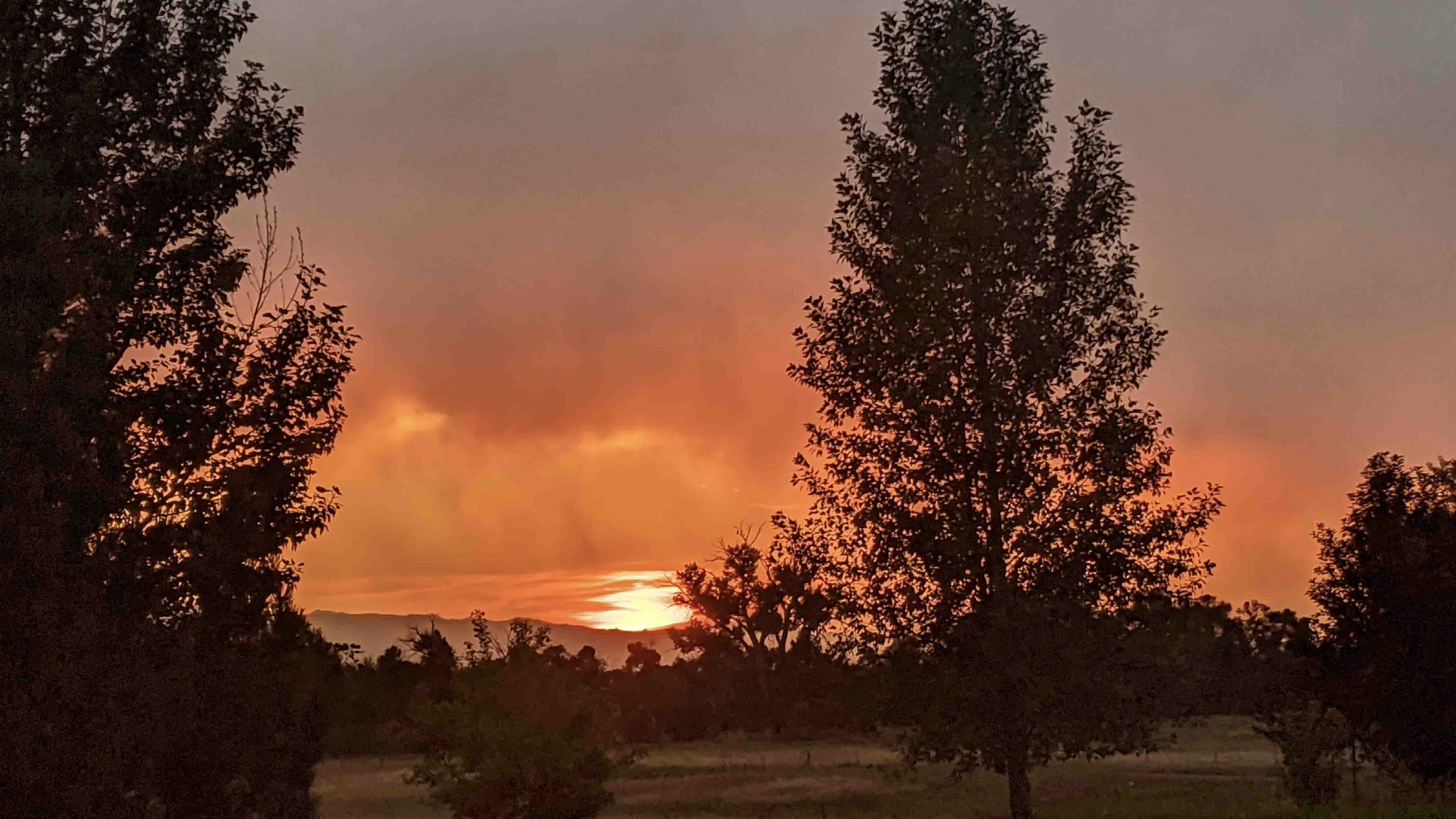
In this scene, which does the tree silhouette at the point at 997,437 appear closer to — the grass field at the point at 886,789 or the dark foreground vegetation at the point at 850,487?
the dark foreground vegetation at the point at 850,487

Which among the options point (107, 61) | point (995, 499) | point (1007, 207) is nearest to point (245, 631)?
point (107, 61)

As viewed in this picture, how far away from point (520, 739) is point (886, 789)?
24.2m

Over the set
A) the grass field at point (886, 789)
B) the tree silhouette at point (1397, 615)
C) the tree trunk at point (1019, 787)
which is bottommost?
the grass field at point (886, 789)

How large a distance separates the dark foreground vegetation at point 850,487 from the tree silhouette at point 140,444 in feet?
0.16

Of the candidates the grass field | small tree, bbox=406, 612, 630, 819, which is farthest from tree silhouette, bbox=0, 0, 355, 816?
the grass field

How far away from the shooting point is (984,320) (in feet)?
77.9

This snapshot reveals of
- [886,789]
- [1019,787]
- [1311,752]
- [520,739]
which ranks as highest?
[520,739]

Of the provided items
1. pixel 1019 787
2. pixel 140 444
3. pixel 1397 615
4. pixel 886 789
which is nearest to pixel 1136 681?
pixel 1019 787

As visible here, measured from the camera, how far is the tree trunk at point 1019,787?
2380 centimetres

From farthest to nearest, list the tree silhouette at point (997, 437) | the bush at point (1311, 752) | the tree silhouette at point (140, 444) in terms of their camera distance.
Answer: the bush at point (1311, 752)
the tree silhouette at point (997, 437)
the tree silhouette at point (140, 444)

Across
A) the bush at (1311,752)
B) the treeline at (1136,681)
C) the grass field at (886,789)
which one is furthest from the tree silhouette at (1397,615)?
the bush at (1311,752)

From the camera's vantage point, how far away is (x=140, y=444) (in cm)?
1981

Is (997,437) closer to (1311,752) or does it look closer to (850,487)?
(850,487)

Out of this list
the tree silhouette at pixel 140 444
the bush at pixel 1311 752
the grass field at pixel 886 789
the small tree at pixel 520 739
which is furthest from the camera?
the grass field at pixel 886 789
